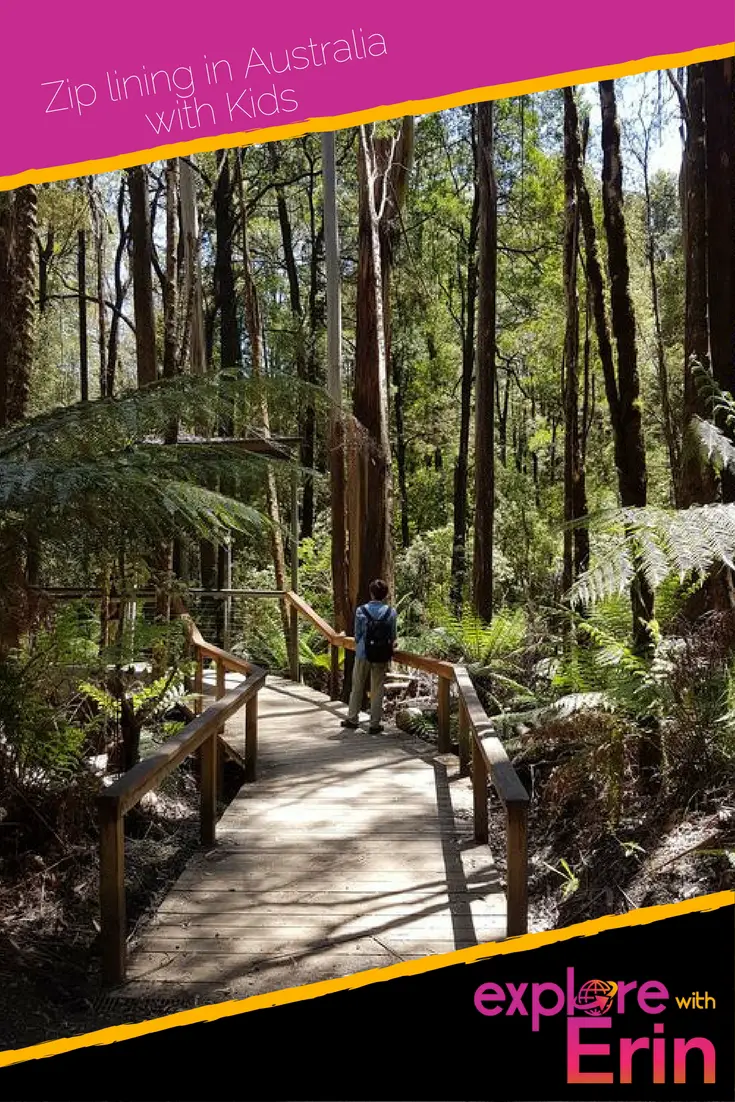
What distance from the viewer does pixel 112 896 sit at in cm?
414

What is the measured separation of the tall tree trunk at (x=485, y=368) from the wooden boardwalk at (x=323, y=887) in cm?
687

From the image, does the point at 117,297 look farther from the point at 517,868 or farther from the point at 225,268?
the point at 517,868

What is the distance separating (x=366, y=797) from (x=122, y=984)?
116 inches

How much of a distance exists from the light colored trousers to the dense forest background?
1173 mm

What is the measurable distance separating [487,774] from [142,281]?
7.83 metres

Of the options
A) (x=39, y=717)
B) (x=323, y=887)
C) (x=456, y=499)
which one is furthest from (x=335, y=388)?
(x=456, y=499)

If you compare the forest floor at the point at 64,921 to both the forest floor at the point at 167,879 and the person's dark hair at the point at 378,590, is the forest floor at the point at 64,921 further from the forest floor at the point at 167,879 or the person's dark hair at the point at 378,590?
the person's dark hair at the point at 378,590

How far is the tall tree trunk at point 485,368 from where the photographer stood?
44.8 feet

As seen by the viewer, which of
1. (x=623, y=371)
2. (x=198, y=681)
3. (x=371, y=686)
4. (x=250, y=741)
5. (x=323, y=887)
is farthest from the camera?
(x=198, y=681)

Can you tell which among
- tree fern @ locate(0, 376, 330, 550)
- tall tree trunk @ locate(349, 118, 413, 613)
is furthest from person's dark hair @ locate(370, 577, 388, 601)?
tree fern @ locate(0, 376, 330, 550)

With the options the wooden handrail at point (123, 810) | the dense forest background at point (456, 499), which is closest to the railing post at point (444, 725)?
the dense forest background at point (456, 499)

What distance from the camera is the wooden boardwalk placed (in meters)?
4.32

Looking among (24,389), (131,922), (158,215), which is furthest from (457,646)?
(158,215)

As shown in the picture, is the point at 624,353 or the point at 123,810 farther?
the point at 624,353
